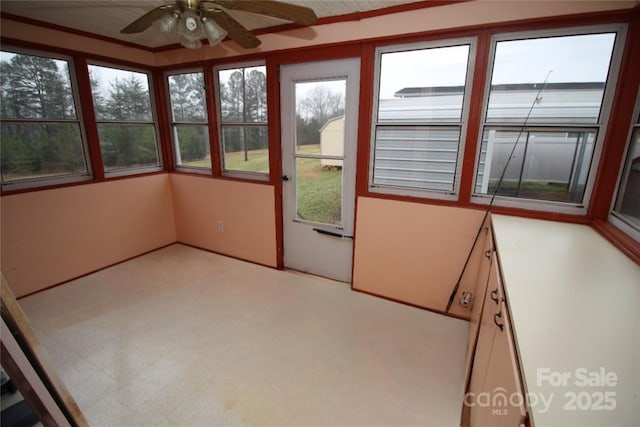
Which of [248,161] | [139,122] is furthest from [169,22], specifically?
[139,122]

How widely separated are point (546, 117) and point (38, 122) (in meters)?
4.06

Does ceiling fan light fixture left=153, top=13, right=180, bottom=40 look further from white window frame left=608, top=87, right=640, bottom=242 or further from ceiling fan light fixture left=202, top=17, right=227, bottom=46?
white window frame left=608, top=87, right=640, bottom=242

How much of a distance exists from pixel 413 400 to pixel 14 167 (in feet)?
11.8

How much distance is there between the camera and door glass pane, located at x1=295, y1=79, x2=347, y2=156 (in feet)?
8.54

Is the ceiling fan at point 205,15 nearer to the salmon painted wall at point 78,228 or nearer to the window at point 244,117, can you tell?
the window at point 244,117

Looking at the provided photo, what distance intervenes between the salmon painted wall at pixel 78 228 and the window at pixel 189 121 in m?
0.43

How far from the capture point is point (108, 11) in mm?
2248

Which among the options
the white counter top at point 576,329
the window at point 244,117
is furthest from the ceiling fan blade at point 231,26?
the white counter top at point 576,329

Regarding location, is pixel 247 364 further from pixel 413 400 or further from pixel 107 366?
pixel 413 400

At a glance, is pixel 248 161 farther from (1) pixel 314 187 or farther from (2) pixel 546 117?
(2) pixel 546 117

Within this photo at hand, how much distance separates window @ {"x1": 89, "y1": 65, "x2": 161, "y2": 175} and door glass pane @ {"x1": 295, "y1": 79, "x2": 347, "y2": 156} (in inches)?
77.6

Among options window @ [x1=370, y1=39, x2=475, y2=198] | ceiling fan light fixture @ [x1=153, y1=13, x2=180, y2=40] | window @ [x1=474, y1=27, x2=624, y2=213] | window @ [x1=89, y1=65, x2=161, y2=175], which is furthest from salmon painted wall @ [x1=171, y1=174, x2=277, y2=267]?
window @ [x1=474, y1=27, x2=624, y2=213]

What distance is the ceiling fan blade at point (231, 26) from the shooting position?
1574 millimetres

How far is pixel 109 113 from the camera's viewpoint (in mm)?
3086
